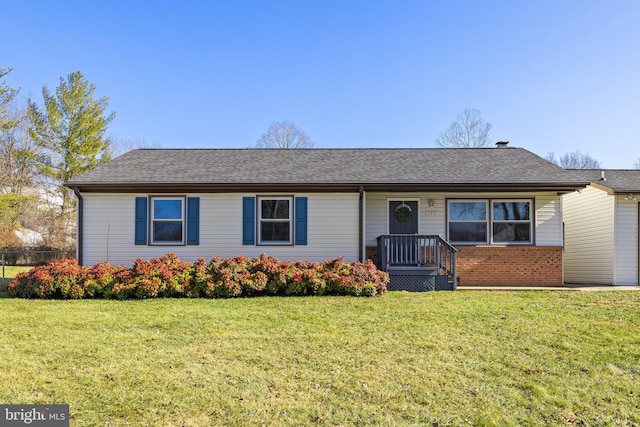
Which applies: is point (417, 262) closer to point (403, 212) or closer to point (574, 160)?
point (403, 212)

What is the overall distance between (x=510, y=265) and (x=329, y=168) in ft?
19.1

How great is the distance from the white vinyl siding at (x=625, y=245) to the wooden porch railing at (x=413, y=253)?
4.60 m

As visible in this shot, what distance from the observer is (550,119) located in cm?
1722

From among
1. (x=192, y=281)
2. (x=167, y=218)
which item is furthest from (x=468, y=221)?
(x=167, y=218)

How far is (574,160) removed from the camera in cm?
4297

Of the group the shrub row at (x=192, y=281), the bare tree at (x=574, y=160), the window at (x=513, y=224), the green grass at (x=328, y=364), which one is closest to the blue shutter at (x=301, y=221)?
the shrub row at (x=192, y=281)

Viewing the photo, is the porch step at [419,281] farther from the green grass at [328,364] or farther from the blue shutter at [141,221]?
the blue shutter at [141,221]

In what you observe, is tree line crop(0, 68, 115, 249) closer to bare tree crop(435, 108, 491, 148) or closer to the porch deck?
the porch deck

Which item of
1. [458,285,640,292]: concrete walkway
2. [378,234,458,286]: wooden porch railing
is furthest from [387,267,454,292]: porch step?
[458,285,640,292]: concrete walkway

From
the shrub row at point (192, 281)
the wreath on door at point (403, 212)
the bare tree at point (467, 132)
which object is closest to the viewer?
the shrub row at point (192, 281)

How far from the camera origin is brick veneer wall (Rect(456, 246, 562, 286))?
1102cm

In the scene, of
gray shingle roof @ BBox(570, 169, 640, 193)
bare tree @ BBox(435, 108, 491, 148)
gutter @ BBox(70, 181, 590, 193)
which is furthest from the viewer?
bare tree @ BBox(435, 108, 491, 148)

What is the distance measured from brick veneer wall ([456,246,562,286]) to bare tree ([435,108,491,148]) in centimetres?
1905

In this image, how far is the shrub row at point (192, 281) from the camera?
29.0 feet
